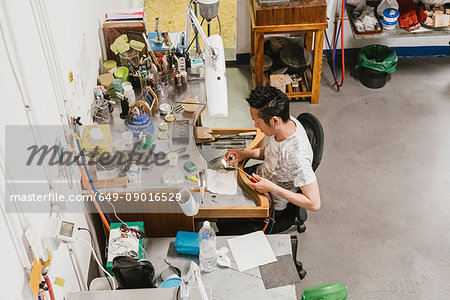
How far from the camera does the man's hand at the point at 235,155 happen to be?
3489mm

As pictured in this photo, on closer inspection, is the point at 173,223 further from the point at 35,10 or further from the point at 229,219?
the point at 35,10

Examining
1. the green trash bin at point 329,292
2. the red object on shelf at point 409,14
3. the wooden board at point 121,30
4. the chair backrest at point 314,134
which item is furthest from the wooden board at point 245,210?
the red object on shelf at point 409,14

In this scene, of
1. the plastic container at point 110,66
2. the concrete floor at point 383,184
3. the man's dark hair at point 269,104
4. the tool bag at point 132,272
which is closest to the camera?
the tool bag at point 132,272

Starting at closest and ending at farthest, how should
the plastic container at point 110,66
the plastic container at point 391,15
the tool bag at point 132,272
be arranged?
the tool bag at point 132,272 < the plastic container at point 110,66 < the plastic container at point 391,15

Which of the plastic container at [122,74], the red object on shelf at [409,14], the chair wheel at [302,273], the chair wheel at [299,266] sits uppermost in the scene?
the plastic container at [122,74]

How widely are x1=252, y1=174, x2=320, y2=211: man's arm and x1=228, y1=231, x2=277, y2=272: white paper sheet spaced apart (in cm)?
31

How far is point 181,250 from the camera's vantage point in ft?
10.0

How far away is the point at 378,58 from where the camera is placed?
556 cm

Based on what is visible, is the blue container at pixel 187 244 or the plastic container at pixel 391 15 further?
the plastic container at pixel 391 15

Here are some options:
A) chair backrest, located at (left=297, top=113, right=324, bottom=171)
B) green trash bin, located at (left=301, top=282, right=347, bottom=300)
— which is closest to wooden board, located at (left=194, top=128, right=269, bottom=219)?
chair backrest, located at (left=297, top=113, right=324, bottom=171)

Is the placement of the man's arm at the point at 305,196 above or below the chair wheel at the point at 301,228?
above

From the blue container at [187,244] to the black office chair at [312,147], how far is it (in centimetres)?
80

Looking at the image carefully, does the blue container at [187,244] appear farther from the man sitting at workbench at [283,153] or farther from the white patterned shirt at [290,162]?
the white patterned shirt at [290,162]

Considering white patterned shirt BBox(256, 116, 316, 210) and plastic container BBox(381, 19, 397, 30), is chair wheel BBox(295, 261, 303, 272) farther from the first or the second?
plastic container BBox(381, 19, 397, 30)
